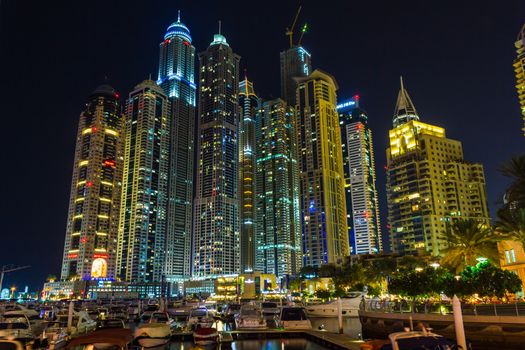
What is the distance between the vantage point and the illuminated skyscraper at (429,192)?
541 ft

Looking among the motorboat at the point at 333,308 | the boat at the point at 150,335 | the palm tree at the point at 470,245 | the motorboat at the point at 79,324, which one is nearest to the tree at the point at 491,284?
the palm tree at the point at 470,245

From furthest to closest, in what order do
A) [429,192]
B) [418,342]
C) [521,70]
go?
[429,192]
[521,70]
[418,342]

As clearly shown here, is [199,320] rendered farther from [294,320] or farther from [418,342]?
[418,342]

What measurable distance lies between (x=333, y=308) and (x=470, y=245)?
854 inches

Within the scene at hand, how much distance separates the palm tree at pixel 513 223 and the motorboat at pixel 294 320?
2688cm

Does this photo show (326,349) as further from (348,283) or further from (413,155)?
(413,155)

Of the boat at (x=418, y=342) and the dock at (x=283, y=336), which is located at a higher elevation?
the boat at (x=418, y=342)

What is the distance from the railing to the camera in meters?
31.5

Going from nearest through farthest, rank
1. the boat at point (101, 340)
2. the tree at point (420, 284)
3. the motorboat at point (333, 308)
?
1. the boat at point (101, 340)
2. the tree at point (420, 284)
3. the motorboat at point (333, 308)

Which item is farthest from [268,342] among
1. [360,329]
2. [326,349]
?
[360,329]

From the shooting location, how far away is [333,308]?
6294 cm

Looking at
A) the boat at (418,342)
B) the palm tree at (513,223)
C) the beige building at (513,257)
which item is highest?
the palm tree at (513,223)

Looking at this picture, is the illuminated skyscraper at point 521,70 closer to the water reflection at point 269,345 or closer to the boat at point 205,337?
the water reflection at point 269,345

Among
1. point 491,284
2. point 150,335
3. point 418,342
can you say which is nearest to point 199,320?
point 150,335
